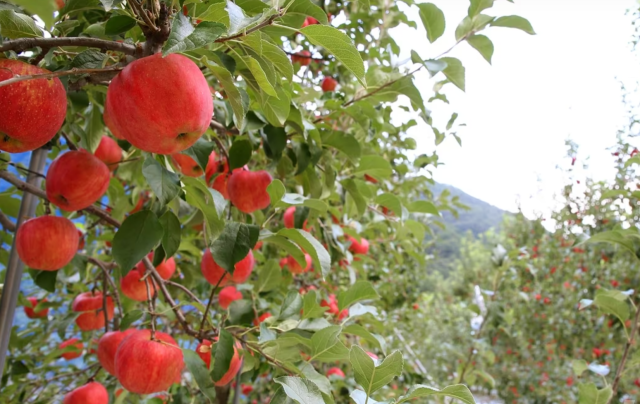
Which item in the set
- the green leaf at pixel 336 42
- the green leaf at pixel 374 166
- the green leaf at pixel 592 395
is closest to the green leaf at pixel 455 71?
the green leaf at pixel 374 166

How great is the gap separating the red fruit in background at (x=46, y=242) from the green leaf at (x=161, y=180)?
32 cm

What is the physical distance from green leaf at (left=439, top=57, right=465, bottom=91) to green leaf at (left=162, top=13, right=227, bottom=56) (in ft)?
1.72

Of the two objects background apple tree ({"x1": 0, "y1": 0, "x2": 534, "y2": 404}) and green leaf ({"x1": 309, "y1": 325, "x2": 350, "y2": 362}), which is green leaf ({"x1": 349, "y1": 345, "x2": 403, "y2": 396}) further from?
green leaf ({"x1": 309, "y1": 325, "x2": 350, "y2": 362})

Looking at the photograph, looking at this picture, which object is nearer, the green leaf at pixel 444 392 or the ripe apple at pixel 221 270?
the green leaf at pixel 444 392

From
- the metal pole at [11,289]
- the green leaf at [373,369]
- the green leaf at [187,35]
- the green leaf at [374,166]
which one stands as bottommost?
the metal pole at [11,289]

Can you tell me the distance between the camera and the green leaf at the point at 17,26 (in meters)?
0.49

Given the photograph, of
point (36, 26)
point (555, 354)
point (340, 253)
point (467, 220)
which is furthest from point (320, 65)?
point (467, 220)

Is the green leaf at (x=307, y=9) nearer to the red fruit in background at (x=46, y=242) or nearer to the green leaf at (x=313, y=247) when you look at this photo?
the green leaf at (x=313, y=247)

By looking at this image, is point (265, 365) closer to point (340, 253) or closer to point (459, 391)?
point (340, 253)

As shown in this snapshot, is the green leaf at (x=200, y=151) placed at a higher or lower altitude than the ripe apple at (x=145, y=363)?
higher

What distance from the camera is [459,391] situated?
501 mm

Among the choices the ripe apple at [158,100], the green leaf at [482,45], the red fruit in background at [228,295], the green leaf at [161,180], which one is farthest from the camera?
the red fruit in background at [228,295]

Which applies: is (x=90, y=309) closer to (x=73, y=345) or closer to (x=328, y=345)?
(x=73, y=345)

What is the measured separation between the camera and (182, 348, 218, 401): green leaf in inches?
29.0
